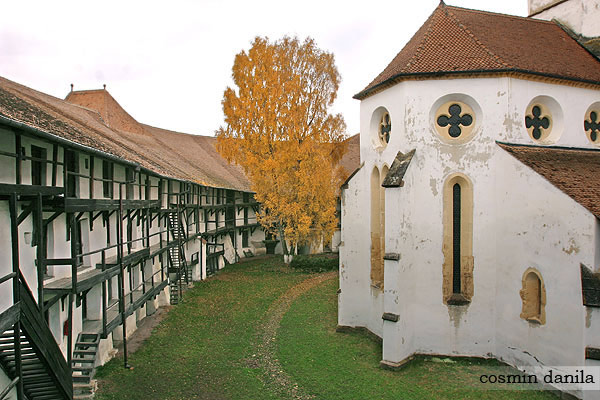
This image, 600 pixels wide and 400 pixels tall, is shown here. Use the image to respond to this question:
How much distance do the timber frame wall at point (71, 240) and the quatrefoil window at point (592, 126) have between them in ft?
46.2

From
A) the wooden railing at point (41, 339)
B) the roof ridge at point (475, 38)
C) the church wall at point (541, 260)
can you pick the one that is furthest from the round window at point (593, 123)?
the wooden railing at point (41, 339)

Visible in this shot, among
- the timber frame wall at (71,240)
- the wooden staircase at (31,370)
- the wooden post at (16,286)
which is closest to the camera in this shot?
the wooden post at (16,286)

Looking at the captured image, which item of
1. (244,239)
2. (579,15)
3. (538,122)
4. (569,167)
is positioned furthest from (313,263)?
(579,15)

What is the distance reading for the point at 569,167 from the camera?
11305 millimetres

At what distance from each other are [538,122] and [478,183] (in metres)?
2.81

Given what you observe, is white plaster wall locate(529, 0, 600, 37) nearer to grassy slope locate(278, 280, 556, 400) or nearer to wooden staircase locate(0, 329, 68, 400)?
grassy slope locate(278, 280, 556, 400)

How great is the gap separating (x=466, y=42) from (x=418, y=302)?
8.15 m

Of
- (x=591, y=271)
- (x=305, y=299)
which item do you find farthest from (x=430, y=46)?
(x=305, y=299)

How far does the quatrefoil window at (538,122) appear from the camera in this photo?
40.3ft

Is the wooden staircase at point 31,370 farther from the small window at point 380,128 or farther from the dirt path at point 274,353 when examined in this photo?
the small window at point 380,128

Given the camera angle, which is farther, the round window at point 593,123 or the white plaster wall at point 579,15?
the white plaster wall at point 579,15

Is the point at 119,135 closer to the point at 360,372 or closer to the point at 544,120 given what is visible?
the point at 360,372

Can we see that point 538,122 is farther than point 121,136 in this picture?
No

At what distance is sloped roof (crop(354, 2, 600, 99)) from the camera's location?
12.0 metres
